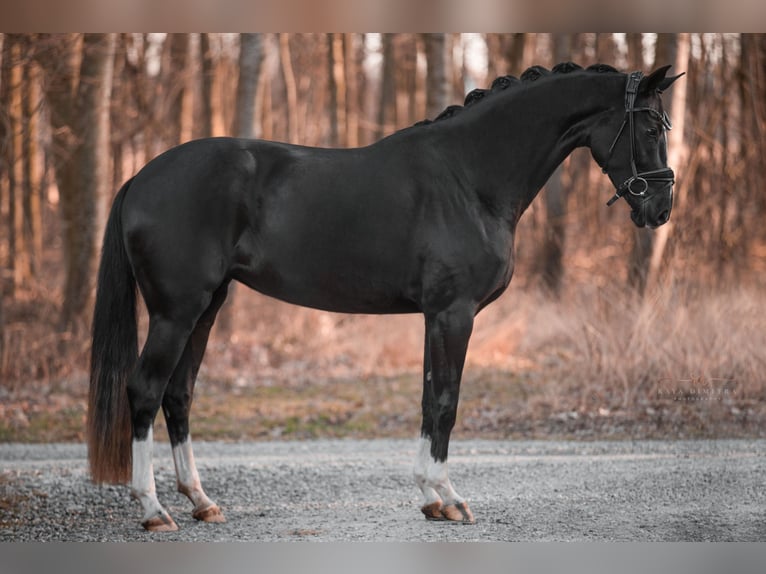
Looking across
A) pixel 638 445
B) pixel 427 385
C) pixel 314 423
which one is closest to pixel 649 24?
pixel 427 385

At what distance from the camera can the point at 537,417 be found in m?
8.64

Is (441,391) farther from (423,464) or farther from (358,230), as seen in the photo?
(358,230)

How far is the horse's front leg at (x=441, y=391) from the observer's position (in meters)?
4.71

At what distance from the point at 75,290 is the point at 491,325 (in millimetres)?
5148

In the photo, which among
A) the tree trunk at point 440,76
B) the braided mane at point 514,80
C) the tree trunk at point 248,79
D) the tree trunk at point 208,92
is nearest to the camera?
the braided mane at point 514,80

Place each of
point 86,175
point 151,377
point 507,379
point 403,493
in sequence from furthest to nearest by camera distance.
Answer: point 86,175 < point 507,379 < point 403,493 < point 151,377

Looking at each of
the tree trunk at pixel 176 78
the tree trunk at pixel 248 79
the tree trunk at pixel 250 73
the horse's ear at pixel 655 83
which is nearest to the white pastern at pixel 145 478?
the horse's ear at pixel 655 83

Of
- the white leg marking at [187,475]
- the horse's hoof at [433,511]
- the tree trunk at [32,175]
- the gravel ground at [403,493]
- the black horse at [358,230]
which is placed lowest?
the gravel ground at [403,493]

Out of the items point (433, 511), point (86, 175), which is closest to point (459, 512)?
point (433, 511)

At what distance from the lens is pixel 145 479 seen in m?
4.73

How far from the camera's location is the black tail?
488 cm

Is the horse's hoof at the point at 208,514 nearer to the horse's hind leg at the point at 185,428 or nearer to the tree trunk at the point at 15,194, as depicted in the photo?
the horse's hind leg at the point at 185,428

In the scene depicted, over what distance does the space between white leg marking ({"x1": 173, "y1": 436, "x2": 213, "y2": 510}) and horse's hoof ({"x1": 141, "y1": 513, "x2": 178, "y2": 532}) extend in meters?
0.27

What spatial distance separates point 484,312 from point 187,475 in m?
6.75
